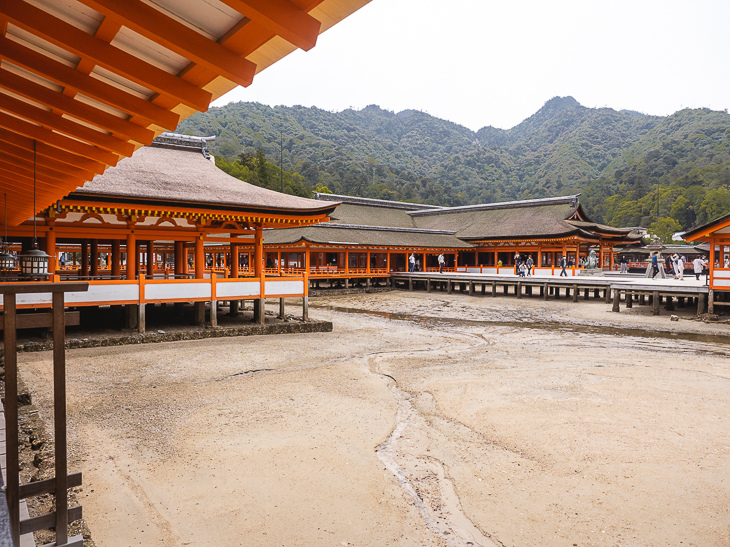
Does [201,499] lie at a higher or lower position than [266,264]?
lower

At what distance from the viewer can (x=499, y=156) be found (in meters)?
99.2

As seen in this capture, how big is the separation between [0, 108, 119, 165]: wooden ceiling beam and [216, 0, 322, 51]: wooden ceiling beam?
289 cm

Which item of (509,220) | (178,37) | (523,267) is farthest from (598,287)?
(178,37)

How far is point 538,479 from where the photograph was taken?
186 inches

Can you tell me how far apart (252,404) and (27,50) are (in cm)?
541

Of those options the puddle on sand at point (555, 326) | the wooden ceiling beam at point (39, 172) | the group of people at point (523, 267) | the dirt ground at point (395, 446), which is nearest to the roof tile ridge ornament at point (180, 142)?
the puddle on sand at point (555, 326)

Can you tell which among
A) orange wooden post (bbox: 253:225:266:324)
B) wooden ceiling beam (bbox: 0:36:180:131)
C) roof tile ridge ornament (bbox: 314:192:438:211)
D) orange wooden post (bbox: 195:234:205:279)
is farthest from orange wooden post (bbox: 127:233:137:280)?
roof tile ridge ornament (bbox: 314:192:438:211)

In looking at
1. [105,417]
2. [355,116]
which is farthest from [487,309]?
[355,116]

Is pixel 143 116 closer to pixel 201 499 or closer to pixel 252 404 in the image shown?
pixel 201 499

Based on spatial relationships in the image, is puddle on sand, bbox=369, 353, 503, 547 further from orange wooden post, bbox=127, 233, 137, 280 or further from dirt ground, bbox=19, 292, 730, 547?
orange wooden post, bbox=127, 233, 137, 280

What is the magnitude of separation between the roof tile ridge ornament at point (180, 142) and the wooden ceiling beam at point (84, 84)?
638 inches

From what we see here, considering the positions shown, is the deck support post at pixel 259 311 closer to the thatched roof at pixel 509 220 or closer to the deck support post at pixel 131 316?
the deck support post at pixel 131 316

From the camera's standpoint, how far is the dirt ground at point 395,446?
3.96 m

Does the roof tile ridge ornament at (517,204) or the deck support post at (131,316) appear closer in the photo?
the deck support post at (131,316)
